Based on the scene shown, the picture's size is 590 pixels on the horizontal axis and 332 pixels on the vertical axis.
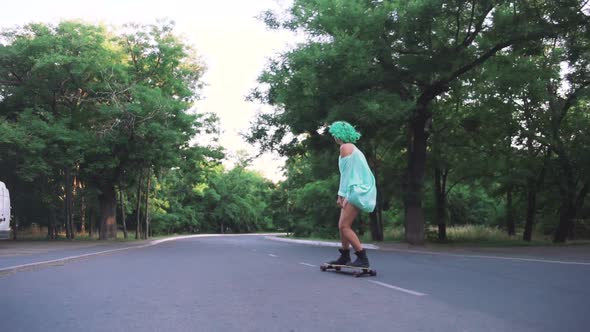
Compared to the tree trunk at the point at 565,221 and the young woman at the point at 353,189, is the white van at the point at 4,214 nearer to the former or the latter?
the young woman at the point at 353,189

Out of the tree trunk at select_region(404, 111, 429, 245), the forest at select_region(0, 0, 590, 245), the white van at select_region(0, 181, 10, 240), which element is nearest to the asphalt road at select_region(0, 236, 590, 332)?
the forest at select_region(0, 0, 590, 245)

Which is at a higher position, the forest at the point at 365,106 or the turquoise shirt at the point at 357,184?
the forest at the point at 365,106

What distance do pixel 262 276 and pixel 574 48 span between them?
17.7 m

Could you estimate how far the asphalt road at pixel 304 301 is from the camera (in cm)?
504

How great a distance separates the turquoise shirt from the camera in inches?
323

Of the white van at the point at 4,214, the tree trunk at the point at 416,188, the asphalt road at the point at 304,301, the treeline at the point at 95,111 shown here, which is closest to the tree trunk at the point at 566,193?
the tree trunk at the point at 416,188

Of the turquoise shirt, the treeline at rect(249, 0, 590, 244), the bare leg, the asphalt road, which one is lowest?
the asphalt road

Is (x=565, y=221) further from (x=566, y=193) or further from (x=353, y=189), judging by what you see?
(x=353, y=189)

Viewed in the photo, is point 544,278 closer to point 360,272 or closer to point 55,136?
point 360,272

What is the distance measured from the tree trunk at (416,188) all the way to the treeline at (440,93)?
4 cm

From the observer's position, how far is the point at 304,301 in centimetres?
625

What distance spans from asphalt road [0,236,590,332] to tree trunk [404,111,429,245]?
1207cm

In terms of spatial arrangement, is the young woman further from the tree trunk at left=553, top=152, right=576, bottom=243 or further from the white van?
the tree trunk at left=553, top=152, right=576, bottom=243

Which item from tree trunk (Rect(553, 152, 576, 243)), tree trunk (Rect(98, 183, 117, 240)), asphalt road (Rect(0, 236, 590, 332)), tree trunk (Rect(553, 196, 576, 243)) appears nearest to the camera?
asphalt road (Rect(0, 236, 590, 332))
